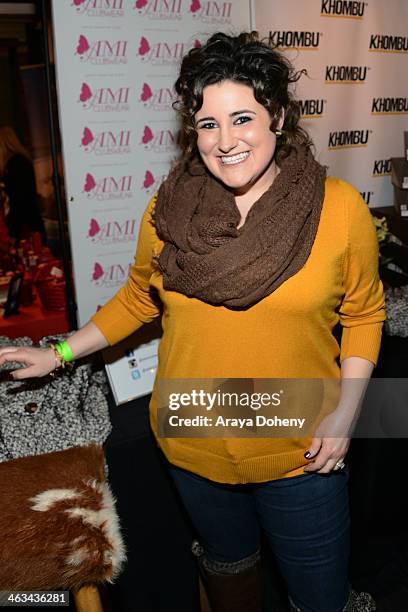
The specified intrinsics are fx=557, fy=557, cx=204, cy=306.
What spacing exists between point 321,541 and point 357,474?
84cm

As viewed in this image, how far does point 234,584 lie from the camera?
147cm

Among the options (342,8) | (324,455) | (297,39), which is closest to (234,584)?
(324,455)

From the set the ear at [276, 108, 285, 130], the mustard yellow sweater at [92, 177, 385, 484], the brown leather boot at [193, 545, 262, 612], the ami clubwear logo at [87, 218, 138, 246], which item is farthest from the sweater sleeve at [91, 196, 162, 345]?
the ami clubwear logo at [87, 218, 138, 246]

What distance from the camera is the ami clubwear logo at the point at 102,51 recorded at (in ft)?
7.11

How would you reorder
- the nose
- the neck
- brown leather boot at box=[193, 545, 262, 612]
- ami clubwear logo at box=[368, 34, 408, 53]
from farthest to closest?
1. ami clubwear logo at box=[368, 34, 408, 53]
2. brown leather boot at box=[193, 545, 262, 612]
3. the neck
4. the nose

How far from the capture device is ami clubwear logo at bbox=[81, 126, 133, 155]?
7.44ft

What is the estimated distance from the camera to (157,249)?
1328mm

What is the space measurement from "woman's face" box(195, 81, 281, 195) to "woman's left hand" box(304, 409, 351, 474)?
0.55 meters

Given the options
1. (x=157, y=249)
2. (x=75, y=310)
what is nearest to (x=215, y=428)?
(x=157, y=249)

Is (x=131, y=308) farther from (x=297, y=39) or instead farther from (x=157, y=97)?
(x=297, y=39)

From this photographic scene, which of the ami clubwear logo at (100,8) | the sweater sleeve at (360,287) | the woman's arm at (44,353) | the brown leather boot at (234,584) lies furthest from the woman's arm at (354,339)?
the ami clubwear logo at (100,8)

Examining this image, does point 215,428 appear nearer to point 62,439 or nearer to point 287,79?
point 62,439

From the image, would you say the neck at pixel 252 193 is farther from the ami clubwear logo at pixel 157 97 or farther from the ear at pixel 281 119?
the ami clubwear logo at pixel 157 97

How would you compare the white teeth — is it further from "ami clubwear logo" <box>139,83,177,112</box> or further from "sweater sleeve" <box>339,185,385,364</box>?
"ami clubwear logo" <box>139,83,177,112</box>
